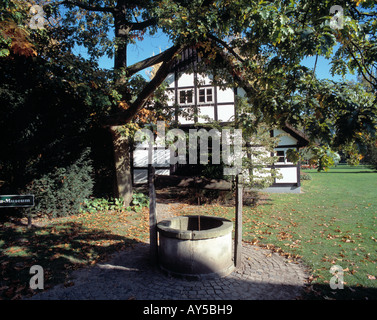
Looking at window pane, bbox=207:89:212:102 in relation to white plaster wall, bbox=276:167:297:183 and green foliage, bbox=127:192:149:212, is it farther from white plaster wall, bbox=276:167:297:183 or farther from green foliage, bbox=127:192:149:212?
green foliage, bbox=127:192:149:212

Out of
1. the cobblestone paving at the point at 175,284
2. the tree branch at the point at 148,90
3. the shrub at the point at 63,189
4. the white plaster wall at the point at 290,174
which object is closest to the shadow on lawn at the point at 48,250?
the cobblestone paving at the point at 175,284

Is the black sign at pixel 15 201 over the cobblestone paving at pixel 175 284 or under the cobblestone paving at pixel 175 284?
over

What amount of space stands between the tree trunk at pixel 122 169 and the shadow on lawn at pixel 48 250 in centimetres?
244

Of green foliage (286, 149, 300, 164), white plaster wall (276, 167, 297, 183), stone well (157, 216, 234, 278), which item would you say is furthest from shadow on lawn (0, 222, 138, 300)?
white plaster wall (276, 167, 297, 183)

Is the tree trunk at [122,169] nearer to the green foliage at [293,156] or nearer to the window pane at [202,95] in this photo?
the window pane at [202,95]

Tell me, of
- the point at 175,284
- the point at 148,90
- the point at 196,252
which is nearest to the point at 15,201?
the point at 175,284

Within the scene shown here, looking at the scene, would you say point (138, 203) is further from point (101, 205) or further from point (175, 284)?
point (175, 284)

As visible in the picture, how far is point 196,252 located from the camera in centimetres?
424

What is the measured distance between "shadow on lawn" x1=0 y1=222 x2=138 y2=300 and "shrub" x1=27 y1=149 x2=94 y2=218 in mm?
1006

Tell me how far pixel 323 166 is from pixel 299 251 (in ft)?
10.8

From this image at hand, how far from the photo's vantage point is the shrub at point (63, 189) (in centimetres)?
780

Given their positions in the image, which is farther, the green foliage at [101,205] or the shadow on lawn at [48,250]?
the green foliage at [101,205]

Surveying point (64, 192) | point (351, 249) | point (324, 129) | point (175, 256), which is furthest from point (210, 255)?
point (64, 192)

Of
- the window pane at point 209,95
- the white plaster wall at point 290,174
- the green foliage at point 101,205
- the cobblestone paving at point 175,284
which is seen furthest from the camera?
the window pane at point 209,95
